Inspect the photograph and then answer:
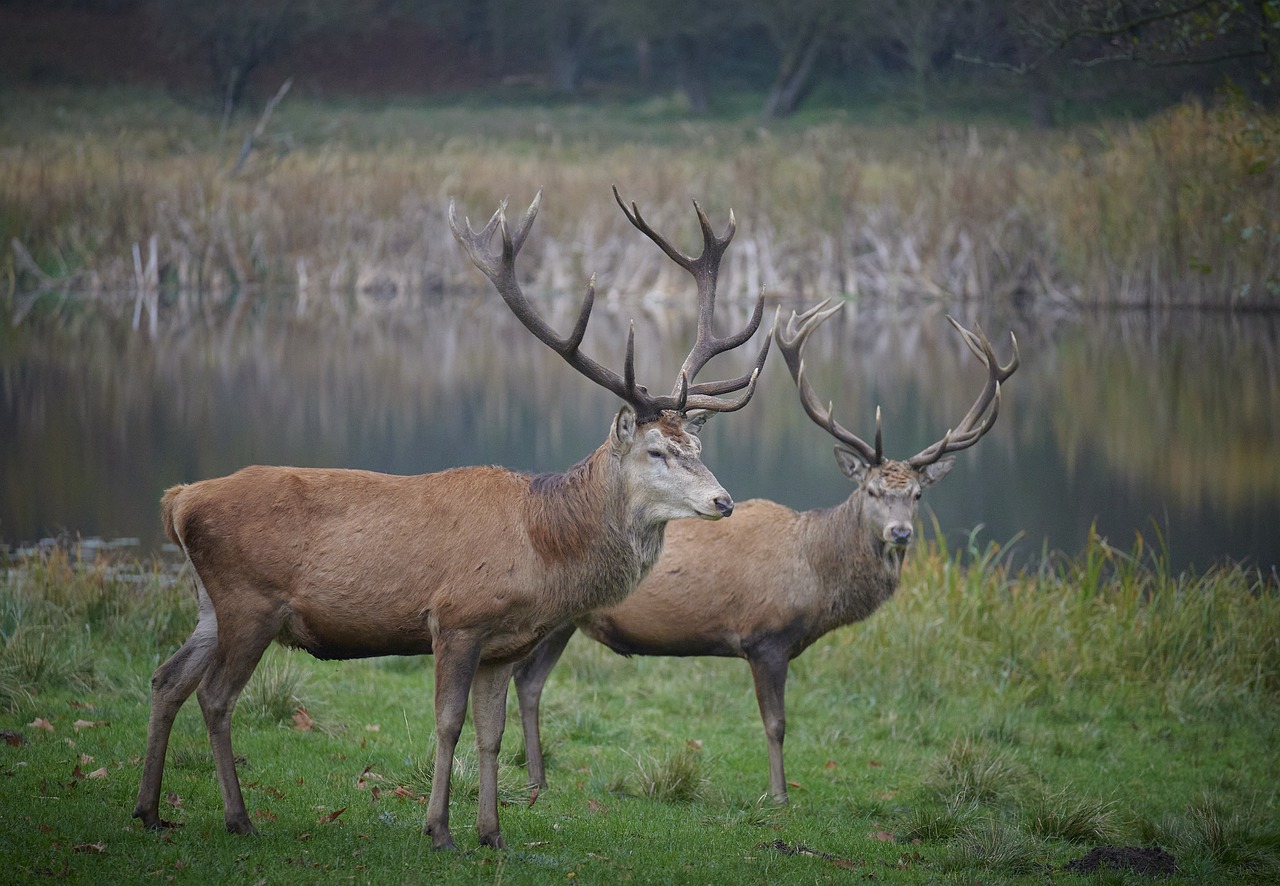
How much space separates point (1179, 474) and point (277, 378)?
573 inches

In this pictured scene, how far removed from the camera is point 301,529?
6.67m

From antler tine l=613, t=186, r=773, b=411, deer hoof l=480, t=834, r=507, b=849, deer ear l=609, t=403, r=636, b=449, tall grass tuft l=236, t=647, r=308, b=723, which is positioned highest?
antler tine l=613, t=186, r=773, b=411

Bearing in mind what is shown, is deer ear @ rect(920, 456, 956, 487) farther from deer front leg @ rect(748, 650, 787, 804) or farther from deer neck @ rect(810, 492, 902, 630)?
deer front leg @ rect(748, 650, 787, 804)

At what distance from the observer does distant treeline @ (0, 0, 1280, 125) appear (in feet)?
181

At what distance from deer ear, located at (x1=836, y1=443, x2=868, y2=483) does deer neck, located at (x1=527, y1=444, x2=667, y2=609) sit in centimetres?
267

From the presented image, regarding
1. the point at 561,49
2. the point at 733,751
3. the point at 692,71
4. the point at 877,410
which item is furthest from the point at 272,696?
the point at 561,49

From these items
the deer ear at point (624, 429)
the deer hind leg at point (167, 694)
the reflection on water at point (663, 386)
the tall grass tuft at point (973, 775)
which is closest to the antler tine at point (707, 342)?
the deer ear at point (624, 429)

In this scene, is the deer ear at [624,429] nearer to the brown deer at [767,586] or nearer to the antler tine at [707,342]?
the antler tine at [707,342]

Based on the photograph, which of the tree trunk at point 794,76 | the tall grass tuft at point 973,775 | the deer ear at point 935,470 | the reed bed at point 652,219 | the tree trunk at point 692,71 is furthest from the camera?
the tree trunk at point 692,71

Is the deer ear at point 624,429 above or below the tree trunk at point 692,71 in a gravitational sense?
below

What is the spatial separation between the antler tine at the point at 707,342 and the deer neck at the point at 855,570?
164cm

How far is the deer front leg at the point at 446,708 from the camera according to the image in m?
6.55

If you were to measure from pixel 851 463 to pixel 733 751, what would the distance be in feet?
6.52

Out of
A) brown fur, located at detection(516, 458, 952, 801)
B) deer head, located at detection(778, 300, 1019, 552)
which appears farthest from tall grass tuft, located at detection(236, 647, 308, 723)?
deer head, located at detection(778, 300, 1019, 552)
